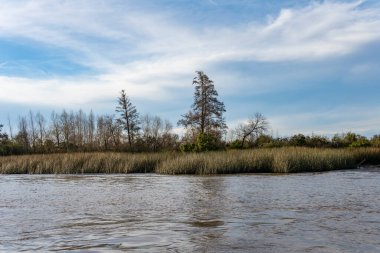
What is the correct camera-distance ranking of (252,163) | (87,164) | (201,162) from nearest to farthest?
(201,162) < (252,163) < (87,164)

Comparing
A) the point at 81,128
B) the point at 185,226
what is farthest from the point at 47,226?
the point at 81,128

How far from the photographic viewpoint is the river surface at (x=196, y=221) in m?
6.21

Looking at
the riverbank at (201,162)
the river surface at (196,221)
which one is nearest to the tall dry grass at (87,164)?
the riverbank at (201,162)

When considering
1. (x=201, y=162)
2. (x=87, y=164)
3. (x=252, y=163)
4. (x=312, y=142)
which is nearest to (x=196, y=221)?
(x=201, y=162)

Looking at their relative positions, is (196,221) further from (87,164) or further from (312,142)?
(312,142)

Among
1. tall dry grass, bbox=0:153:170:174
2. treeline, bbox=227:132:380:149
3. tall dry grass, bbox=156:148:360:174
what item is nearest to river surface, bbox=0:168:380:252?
tall dry grass, bbox=156:148:360:174

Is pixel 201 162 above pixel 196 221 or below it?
above

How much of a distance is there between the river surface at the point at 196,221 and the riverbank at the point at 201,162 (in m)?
9.42

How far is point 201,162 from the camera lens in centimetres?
2328

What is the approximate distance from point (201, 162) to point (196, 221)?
15.0 meters

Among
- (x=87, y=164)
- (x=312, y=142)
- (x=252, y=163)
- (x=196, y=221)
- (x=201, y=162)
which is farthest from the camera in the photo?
(x=312, y=142)

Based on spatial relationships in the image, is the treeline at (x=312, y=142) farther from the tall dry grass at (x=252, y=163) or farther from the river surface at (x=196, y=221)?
the river surface at (x=196, y=221)

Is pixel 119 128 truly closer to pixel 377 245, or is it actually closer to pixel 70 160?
pixel 70 160

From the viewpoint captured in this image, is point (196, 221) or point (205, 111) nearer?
point (196, 221)
